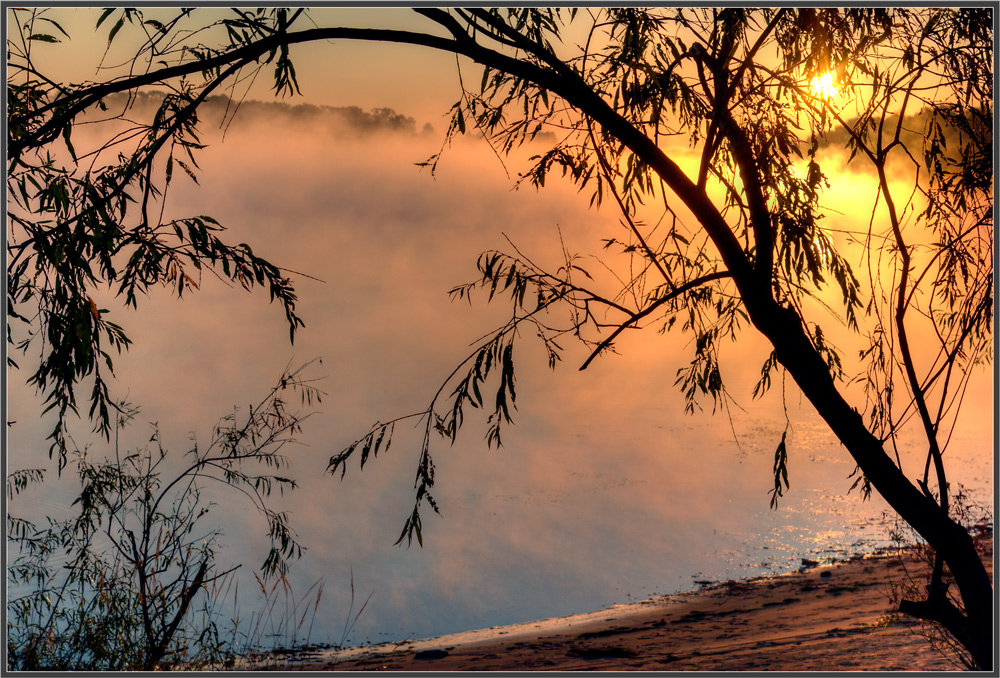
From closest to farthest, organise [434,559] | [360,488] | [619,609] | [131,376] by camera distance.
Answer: [131,376], [619,609], [434,559], [360,488]

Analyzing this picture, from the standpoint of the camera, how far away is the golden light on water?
2.62m

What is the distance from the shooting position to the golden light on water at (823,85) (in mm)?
2621

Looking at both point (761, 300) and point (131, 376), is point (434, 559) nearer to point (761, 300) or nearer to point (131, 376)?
point (131, 376)

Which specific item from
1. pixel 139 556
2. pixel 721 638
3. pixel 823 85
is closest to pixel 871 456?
pixel 823 85

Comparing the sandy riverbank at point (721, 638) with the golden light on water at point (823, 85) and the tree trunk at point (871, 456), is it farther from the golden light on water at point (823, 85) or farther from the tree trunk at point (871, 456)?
the golden light on water at point (823, 85)

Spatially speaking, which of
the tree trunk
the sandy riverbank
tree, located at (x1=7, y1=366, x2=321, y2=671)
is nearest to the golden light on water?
the tree trunk

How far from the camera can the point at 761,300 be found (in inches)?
92.4

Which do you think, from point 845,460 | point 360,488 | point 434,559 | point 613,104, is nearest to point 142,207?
point 613,104

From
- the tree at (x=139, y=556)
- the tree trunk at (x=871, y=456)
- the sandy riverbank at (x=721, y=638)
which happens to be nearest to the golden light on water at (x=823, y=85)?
the tree trunk at (x=871, y=456)

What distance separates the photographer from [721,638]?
4.48 meters

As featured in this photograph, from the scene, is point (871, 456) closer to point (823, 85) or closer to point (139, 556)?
point (823, 85)

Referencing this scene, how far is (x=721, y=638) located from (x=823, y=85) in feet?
10.2

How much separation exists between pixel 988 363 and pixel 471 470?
5920mm

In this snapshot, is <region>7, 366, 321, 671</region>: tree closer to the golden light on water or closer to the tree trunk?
the tree trunk
